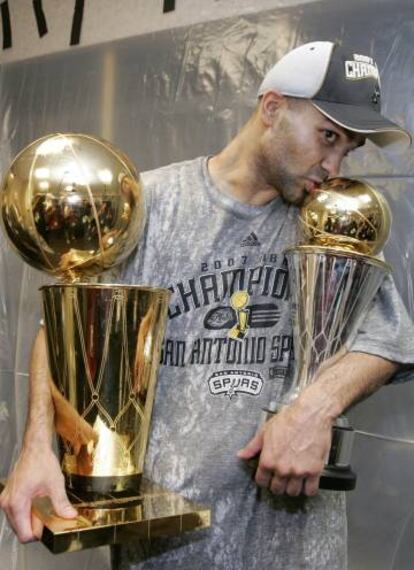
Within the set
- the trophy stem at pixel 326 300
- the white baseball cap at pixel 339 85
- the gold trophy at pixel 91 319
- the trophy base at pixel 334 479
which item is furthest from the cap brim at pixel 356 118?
the trophy base at pixel 334 479

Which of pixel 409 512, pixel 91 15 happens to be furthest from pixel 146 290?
pixel 91 15

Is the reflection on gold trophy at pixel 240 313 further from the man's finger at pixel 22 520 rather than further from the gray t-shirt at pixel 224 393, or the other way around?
the man's finger at pixel 22 520

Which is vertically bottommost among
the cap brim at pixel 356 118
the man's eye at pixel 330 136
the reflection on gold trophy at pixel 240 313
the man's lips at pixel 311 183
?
the reflection on gold trophy at pixel 240 313

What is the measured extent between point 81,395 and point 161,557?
30cm

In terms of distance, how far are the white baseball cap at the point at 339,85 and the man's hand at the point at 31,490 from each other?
577mm

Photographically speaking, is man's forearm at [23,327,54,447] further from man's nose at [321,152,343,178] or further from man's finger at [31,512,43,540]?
man's nose at [321,152,343,178]

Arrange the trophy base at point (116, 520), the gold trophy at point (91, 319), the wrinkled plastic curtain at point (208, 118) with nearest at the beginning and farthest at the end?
the trophy base at point (116, 520) → the gold trophy at point (91, 319) → the wrinkled plastic curtain at point (208, 118)

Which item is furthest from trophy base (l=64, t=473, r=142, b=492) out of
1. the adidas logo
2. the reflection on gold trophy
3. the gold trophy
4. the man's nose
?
the man's nose

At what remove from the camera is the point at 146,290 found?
85cm

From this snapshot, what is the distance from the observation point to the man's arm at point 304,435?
0.84 meters

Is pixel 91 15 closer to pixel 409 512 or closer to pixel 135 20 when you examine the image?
pixel 135 20

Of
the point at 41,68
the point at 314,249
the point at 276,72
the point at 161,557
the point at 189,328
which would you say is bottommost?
the point at 161,557

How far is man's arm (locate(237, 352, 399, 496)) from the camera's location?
0.84 metres

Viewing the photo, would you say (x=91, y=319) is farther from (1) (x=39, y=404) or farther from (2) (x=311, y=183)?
(2) (x=311, y=183)
